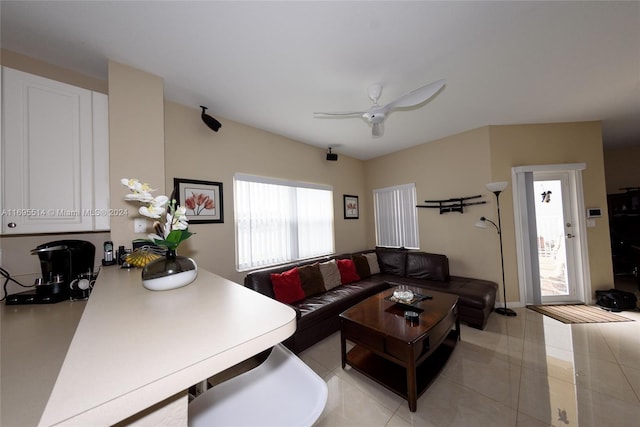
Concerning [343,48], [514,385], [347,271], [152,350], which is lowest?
[514,385]

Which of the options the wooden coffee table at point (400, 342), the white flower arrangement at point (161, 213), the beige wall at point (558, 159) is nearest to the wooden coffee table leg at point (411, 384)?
the wooden coffee table at point (400, 342)

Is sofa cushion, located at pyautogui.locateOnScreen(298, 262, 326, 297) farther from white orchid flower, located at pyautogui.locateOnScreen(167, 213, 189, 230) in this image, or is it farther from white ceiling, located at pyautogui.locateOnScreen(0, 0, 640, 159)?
white ceiling, located at pyautogui.locateOnScreen(0, 0, 640, 159)

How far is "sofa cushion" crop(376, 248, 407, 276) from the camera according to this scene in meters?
3.69

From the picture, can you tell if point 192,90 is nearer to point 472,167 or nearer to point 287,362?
point 287,362

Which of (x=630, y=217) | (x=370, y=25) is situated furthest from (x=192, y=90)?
(x=630, y=217)

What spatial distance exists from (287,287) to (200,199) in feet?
4.74

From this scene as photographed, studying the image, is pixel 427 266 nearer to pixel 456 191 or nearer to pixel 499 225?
pixel 499 225

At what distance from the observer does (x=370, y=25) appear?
1.47 m

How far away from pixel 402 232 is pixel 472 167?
157cm

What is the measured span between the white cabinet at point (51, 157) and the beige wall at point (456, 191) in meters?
4.12

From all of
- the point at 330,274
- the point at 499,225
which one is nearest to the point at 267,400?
the point at 330,274

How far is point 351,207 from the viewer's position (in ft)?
14.5

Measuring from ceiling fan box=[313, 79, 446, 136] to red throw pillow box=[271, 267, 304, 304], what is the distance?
6.12ft

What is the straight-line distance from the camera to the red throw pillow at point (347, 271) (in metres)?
3.31
